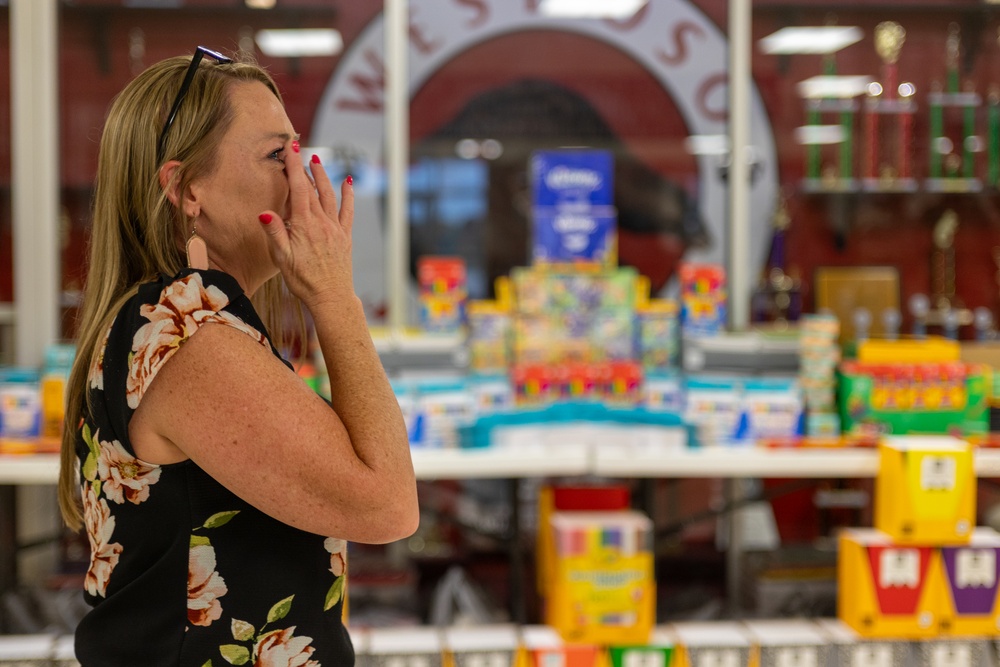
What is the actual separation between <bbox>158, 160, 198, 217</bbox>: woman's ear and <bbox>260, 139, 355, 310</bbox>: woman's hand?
0.10 m

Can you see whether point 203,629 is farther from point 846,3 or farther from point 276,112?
point 846,3

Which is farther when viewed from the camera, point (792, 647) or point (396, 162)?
point (396, 162)

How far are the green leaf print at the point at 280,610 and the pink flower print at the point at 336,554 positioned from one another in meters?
0.07

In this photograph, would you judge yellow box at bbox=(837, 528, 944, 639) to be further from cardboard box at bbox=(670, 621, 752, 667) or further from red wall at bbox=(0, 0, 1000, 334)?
red wall at bbox=(0, 0, 1000, 334)

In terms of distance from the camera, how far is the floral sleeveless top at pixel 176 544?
1128 mm

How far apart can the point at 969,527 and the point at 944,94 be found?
1959 millimetres

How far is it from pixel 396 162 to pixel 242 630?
3000 millimetres

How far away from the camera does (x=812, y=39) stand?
13.7 feet

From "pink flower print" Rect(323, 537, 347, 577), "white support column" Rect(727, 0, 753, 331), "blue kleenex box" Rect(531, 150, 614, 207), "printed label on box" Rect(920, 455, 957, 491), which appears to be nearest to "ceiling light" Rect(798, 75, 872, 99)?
"white support column" Rect(727, 0, 753, 331)

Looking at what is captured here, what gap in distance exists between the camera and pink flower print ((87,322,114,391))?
115cm

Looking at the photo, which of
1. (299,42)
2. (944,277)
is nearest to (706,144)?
(944,277)

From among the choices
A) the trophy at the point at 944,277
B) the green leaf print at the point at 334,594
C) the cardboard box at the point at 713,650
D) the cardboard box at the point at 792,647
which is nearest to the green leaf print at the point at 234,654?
the green leaf print at the point at 334,594

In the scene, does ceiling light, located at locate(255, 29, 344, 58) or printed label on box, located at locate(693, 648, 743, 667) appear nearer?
printed label on box, located at locate(693, 648, 743, 667)

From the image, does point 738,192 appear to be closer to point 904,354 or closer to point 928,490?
point 904,354
